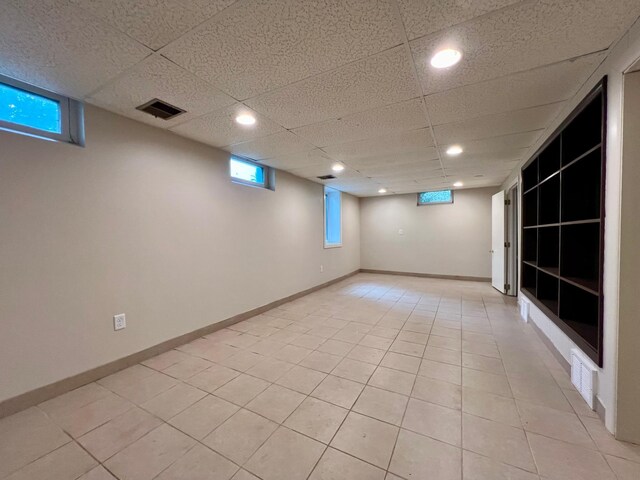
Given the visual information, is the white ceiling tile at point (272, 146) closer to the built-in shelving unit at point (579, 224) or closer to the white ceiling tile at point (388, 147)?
the white ceiling tile at point (388, 147)

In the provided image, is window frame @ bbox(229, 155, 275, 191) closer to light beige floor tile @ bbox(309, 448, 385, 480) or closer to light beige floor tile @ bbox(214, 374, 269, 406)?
light beige floor tile @ bbox(214, 374, 269, 406)

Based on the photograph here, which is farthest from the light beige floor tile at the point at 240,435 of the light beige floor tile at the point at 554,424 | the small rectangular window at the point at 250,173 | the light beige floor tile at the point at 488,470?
the small rectangular window at the point at 250,173

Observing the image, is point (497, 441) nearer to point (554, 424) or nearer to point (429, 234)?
point (554, 424)

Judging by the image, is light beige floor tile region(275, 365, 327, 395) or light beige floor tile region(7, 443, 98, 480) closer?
light beige floor tile region(7, 443, 98, 480)

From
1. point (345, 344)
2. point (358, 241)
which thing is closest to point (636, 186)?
point (345, 344)

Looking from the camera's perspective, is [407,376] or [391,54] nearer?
[391,54]

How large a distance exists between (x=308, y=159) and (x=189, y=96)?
6.27ft

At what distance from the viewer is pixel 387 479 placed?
4.16ft

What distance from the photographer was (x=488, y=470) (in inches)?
51.4

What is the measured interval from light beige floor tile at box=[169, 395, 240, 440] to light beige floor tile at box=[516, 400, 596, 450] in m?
1.97

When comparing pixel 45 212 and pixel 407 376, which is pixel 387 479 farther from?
pixel 45 212

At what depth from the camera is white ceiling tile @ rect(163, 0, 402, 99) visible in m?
1.22

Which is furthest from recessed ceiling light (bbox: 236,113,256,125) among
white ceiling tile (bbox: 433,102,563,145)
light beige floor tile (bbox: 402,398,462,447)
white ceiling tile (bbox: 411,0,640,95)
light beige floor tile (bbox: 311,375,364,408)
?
light beige floor tile (bbox: 402,398,462,447)

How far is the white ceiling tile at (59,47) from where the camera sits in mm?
1221
